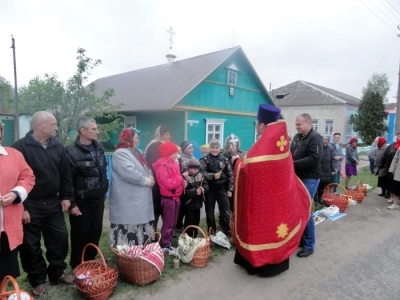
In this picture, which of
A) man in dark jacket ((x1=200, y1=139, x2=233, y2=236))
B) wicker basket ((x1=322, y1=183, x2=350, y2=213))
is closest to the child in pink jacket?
man in dark jacket ((x1=200, y1=139, x2=233, y2=236))

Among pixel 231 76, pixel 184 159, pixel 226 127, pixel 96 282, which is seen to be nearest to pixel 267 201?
pixel 184 159

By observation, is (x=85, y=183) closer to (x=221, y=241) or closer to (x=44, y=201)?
(x=44, y=201)

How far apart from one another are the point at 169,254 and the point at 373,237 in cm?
335

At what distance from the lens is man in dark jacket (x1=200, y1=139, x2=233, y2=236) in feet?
14.5

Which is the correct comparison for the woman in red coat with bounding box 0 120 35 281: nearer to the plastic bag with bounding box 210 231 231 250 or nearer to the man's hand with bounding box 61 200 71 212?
the man's hand with bounding box 61 200 71 212

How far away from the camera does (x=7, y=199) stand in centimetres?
232

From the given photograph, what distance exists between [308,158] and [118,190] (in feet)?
8.04

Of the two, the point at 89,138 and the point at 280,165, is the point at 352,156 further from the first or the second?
the point at 89,138

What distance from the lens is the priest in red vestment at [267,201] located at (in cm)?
Answer: 313

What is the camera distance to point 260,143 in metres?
3.11

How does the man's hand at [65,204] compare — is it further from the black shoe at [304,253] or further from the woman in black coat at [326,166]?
the woman in black coat at [326,166]

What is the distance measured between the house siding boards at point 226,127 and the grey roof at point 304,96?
1226 centimetres

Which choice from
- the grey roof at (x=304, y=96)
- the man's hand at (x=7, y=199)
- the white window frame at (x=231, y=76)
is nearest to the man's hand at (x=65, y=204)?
the man's hand at (x=7, y=199)

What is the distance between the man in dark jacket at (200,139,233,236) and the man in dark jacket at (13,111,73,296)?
2.01m
